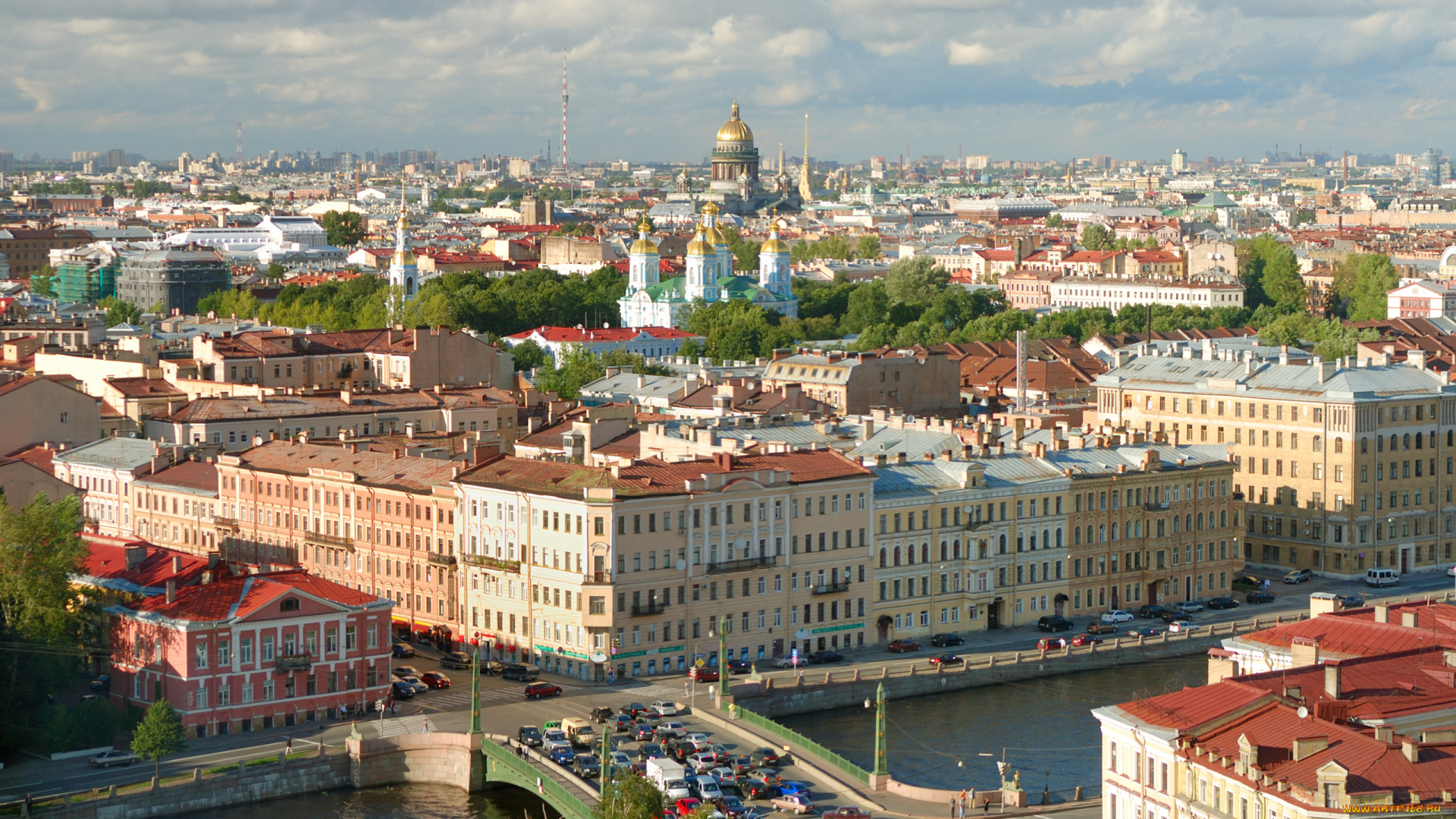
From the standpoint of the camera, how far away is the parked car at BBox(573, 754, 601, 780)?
39.0 meters

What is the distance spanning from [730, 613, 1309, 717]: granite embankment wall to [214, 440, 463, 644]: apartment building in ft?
28.2

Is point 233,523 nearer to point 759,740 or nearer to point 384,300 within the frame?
point 759,740

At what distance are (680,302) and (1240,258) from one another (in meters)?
47.9

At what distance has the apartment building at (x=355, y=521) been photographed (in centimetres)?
5141

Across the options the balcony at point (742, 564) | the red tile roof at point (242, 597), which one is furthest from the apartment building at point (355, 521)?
the balcony at point (742, 564)

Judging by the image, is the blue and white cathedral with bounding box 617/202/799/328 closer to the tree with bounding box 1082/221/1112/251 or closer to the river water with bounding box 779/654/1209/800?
the tree with bounding box 1082/221/1112/251

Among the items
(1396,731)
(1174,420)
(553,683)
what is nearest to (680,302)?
(1174,420)

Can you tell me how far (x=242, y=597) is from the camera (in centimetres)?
4344

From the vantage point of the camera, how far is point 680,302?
4929 inches

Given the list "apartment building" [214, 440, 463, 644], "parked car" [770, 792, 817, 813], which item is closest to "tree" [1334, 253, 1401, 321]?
"apartment building" [214, 440, 463, 644]

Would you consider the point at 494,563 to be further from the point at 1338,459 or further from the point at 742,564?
the point at 1338,459

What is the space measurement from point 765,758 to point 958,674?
30.5 feet

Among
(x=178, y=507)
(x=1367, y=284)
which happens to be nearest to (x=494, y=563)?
(x=178, y=507)

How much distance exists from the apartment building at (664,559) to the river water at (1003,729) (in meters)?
3.85
